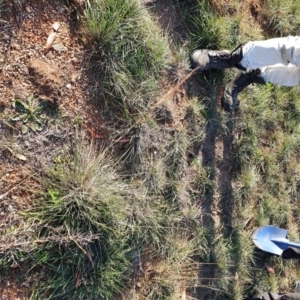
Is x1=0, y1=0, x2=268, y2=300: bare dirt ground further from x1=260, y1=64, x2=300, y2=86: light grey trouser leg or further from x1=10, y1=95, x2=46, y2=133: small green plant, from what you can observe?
x1=260, y1=64, x2=300, y2=86: light grey trouser leg

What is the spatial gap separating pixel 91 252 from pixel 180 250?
2.68 ft

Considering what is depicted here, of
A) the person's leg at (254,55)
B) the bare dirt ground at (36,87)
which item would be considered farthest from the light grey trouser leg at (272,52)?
the bare dirt ground at (36,87)

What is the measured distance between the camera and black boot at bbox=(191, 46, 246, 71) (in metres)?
3.42

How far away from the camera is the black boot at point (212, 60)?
135 inches

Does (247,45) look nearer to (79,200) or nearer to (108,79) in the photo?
(108,79)

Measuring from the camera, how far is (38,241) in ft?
8.95

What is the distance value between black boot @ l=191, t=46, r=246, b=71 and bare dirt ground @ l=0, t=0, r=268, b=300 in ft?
2.95

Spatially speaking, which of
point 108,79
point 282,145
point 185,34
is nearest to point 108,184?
point 108,79

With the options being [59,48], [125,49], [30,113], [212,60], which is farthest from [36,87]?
[212,60]

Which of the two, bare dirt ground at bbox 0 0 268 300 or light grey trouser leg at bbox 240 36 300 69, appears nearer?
bare dirt ground at bbox 0 0 268 300

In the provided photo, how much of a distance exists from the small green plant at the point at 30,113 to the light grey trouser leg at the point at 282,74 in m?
1.72

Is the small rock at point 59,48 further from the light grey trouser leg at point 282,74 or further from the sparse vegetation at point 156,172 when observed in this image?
the light grey trouser leg at point 282,74

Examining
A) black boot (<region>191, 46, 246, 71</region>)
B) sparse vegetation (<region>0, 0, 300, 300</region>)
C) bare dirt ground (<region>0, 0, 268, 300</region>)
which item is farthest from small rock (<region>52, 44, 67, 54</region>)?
black boot (<region>191, 46, 246, 71</region>)

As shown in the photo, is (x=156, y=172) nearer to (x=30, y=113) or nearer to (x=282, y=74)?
(x=30, y=113)
